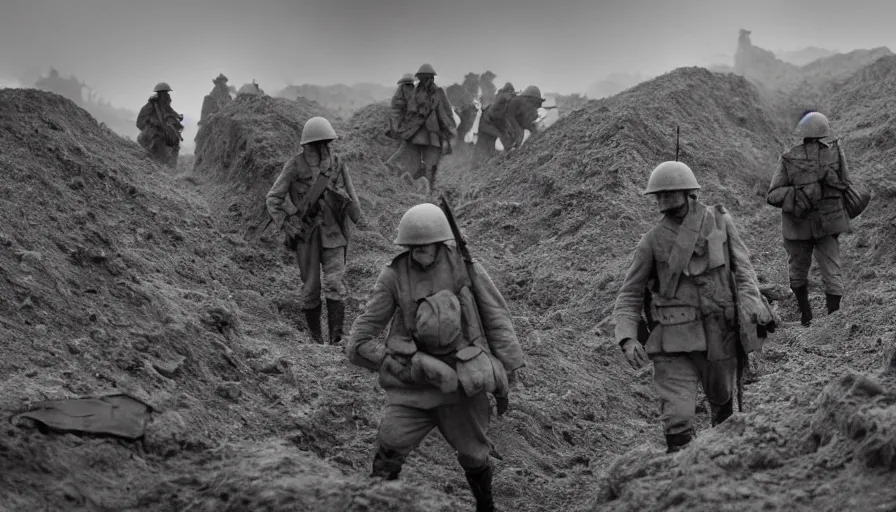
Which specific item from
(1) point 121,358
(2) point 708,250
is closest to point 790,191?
(2) point 708,250

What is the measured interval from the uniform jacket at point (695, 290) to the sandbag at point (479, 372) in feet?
3.49

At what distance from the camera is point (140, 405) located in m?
5.65

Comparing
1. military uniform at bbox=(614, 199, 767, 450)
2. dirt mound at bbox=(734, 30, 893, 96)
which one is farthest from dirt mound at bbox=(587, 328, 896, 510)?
dirt mound at bbox=(734, 30, 893, 96)

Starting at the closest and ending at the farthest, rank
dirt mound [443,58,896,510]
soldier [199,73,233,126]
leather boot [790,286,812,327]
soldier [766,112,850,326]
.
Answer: dirt mound [443,58,896,510], soldier [766,112,850,326], leather boot [790,286,812,327], soldier [199,73,233,126]

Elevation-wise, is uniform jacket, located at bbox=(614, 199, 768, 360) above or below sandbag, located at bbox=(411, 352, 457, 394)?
above

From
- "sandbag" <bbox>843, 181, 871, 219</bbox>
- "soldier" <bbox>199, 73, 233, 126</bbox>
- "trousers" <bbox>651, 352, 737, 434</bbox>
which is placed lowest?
"trousers" <bbox>651, 352, 737, 434</bbox>

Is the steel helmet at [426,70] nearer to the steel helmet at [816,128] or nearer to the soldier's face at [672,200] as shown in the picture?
the steel helmet at [816,128]

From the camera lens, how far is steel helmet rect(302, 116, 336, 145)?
9.12m

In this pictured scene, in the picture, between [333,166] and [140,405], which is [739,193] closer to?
[333,166]

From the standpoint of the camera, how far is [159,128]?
62.3 feet

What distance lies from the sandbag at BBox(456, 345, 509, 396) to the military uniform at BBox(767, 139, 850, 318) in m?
5.12

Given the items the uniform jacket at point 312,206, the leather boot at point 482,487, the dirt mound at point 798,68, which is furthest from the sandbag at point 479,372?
the dirt mound at point 798,68

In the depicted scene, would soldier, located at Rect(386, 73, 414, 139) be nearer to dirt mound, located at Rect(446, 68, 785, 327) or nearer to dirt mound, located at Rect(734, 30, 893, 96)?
dirt mound, located at Rect(446, 68, 785, 327)

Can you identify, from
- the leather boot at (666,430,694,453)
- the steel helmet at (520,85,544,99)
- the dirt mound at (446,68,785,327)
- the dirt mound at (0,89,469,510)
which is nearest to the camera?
the dirt mound at (0,89,469,510)
